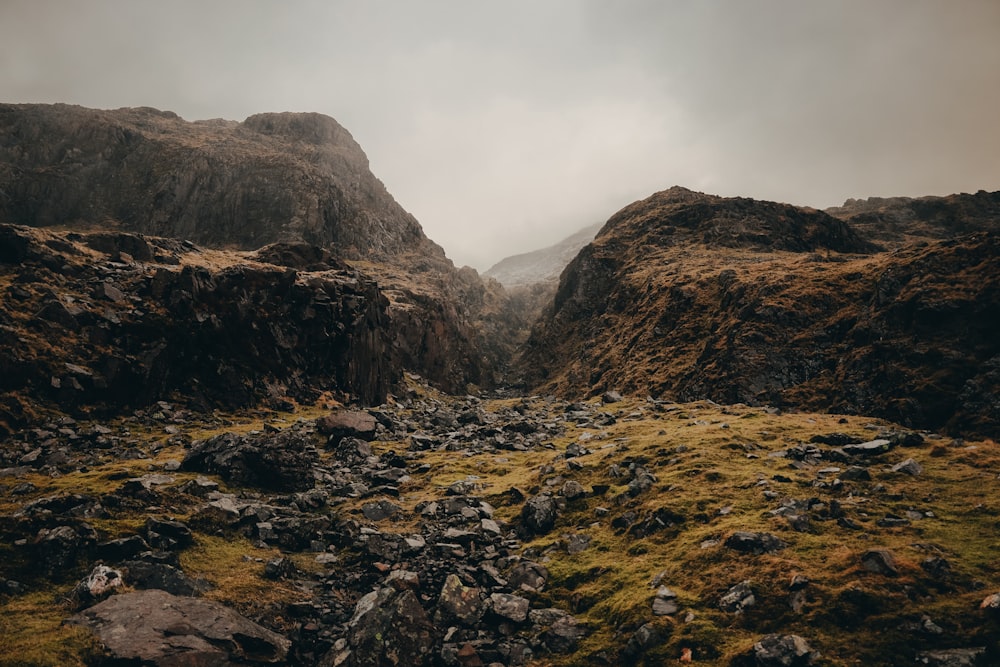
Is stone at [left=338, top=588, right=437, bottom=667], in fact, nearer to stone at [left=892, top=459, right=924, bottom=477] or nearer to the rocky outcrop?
stone at [left=892, top=459, right=924, bottom=477]

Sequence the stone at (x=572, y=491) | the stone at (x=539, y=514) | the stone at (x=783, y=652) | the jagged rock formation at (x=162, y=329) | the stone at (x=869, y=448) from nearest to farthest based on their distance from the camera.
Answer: the stone at (x=783, y=652) < the stone at (x=539, y=514) < the stone at (x=869, y=448) < the stone at (x=572, y=491) < the jagged rock formation at (x=162, y=329)

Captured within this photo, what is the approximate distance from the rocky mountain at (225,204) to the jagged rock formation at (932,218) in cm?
8279

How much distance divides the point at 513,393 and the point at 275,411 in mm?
51805

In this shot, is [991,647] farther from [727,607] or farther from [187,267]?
[187,267]

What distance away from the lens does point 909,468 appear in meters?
16.4

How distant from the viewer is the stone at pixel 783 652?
371 inches

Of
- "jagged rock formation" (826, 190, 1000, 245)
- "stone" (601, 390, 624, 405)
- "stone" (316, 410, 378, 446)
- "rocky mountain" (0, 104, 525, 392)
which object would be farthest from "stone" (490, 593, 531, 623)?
"jagged rock formation" (826, 190, 1000, 245)

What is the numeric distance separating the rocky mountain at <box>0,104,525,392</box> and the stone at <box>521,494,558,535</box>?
58335 millimetres

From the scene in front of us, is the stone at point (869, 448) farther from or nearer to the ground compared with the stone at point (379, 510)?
farther from the ground

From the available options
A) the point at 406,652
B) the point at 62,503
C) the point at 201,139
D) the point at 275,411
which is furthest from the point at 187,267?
the point at 201,139

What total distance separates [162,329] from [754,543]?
37382mm

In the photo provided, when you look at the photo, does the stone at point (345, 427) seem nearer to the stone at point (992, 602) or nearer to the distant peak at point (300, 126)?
the stone at point (992, 602)

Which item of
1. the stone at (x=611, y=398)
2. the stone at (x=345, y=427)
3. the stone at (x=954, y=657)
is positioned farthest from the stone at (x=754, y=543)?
the stone at (x=611, y=398)

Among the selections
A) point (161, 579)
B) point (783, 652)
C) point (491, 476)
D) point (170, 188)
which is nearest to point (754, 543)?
point (783, 652)
